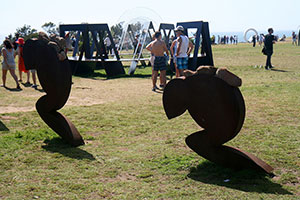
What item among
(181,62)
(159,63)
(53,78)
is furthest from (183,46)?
(53,78)

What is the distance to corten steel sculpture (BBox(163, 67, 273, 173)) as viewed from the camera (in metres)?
4.50

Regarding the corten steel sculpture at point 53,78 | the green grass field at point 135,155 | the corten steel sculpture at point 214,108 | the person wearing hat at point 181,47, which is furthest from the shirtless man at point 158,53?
the corten steel sculpture at point 214,108

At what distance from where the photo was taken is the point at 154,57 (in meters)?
11.5

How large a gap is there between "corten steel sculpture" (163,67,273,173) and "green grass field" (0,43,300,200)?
0.18 m

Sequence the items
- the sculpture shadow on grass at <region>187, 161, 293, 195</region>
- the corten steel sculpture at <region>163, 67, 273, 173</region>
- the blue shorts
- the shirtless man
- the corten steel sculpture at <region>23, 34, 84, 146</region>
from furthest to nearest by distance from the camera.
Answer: the blue shorts < the shirtless man < the corten steel sculpture at <region>23, 34, 84, 146</region> < the corten steel sculpture at <region>163, 67, 273, 173</region> < the sculpture shadow on grass at <region>187, 161, 293, 195</region>

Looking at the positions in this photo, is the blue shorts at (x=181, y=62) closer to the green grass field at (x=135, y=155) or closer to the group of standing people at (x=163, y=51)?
the group of standing people at (x=163, y=51)

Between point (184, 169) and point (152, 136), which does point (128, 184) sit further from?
point (152, 136)

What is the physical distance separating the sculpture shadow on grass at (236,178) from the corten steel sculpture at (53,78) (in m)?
2.21

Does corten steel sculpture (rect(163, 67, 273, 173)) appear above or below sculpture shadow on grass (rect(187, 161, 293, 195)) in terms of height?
above

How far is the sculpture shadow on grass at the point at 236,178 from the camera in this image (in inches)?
167

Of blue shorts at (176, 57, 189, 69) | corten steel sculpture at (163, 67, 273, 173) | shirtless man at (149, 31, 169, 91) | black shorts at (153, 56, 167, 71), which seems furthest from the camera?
blue shorts at (176, 57, 189, 69)

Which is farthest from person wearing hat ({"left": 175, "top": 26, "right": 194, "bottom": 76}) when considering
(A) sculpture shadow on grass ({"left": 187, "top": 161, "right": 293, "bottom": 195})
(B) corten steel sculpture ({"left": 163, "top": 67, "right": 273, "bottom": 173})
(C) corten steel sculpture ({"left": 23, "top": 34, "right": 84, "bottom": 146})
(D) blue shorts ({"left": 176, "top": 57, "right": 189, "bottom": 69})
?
(A) sculpture shadow on grass ({"left": 187, "top": 161, "right": 293, "bottom": 195})

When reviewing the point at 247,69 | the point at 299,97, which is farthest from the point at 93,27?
the point at 299,97

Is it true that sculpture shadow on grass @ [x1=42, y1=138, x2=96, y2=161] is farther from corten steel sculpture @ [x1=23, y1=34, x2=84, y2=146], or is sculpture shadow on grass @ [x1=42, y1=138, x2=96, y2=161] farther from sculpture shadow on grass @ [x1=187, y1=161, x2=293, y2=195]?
sculpture shadow on grass @ [x1=187, y1=161, x2=293, y2=195]
